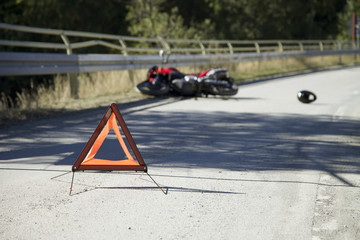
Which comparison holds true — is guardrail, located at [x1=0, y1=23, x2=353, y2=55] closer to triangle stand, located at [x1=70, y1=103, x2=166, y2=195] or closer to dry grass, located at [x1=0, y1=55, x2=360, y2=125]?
dry grass, located at [x1=0, y1=55, x2=360, y2=125]

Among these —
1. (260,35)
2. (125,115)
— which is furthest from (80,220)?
(260,35)

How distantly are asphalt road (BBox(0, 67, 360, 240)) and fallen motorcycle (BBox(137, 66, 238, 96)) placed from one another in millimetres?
3031

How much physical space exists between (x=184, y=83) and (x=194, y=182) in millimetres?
7954

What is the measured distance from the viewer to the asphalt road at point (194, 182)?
4219 millimetres

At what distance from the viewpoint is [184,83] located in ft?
43.9

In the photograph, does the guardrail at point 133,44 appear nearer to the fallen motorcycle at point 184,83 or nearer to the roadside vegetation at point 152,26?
the roadside vegetation at point 152,26

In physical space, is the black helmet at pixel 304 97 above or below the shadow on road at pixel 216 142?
below

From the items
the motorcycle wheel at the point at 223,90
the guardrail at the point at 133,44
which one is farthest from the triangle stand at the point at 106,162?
the motorcycle wheel at the point at 223,90

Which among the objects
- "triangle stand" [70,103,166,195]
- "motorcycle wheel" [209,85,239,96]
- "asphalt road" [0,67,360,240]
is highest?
"triangle stand" [70,103,166,195]

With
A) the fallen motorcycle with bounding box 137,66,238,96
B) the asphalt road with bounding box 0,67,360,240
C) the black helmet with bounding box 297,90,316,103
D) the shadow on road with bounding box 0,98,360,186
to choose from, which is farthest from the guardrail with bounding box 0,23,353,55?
the black helmet with bounding box 297,90,316,103

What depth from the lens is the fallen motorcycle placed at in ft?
43.5

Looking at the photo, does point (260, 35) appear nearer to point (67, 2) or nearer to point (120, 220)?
point (67, 2)

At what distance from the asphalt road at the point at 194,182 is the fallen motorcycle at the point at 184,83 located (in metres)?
3.03

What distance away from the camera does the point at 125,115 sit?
34.7 ft
